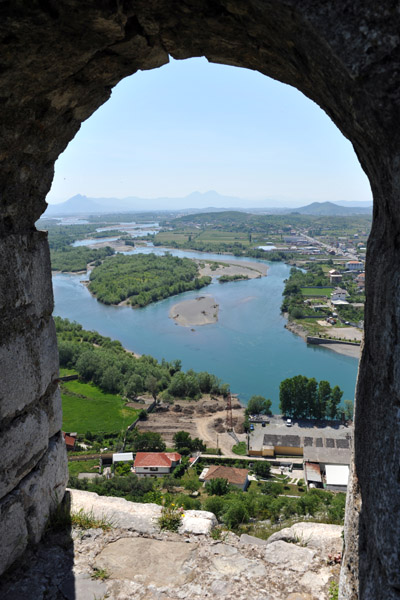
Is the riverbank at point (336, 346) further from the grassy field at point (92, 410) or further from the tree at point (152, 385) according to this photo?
the grassy field at point (92, 410)

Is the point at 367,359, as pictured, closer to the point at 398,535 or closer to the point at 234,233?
the point at 398,535

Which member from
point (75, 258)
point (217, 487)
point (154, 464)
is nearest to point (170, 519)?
point (217, 487)

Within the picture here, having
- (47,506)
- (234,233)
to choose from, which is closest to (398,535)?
(47,506)

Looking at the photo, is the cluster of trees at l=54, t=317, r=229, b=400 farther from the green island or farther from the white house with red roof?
the white house with red roof

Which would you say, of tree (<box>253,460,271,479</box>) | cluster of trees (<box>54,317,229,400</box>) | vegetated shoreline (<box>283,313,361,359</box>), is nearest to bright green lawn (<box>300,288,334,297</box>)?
vegetated shoreline (<box>283,313,361,359</box>)

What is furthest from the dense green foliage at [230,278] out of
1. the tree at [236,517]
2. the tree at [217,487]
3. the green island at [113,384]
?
the tree at [236,517]

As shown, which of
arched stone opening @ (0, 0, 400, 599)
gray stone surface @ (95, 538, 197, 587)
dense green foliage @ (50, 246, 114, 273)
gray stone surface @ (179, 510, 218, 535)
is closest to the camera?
arched stone opening @ (0, 0, 400, 599)

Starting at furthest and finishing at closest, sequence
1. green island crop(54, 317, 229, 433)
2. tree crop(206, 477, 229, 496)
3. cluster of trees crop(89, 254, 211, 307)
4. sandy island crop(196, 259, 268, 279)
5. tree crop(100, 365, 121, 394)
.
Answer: sandy island crop(196, 259, 268, 279) < cluster of trees crop(89, 254, 211, 307) < tree crop(100, 365, 121, 394) < green island crop(54, 317, 229, 433) < tree crop(206, 477, 229, 496)
